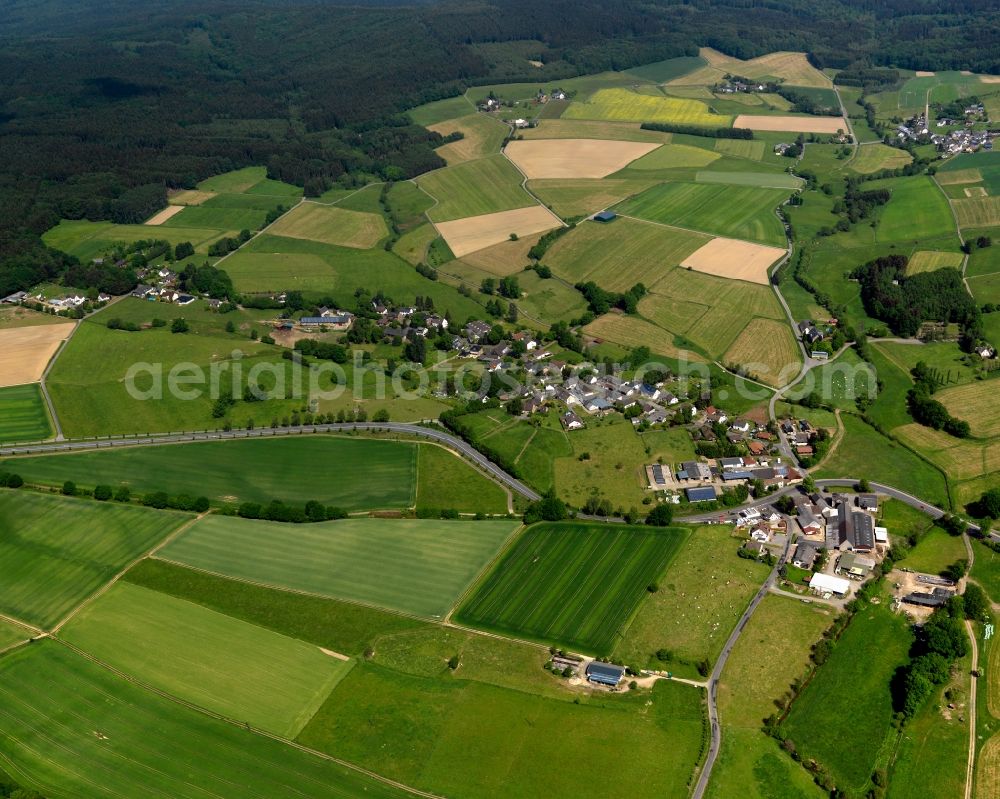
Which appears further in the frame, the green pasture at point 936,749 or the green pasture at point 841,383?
the green pasture at point 841,383

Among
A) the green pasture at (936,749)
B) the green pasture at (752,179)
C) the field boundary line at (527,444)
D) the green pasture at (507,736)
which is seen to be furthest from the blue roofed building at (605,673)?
the green pasture at (752,179)

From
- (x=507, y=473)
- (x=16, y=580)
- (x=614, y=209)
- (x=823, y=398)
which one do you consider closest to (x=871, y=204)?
(x=614, y=209)

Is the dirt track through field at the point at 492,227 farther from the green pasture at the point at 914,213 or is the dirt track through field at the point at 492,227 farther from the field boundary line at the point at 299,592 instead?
the field boundary line at the point at 299,592

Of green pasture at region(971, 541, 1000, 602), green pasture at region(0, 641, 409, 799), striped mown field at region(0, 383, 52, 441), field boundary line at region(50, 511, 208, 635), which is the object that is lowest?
green pasture at region(971, 541, 1000, 602)

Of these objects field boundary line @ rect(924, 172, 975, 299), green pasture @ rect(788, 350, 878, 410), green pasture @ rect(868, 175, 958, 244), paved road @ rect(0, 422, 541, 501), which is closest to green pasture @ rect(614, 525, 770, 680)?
paved road @ rect(0, 422, 541, 501)

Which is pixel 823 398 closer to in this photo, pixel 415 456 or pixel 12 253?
pixel 415 456

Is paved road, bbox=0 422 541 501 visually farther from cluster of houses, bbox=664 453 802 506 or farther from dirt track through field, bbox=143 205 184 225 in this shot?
dirt track through field, bbox=143 205 184 225

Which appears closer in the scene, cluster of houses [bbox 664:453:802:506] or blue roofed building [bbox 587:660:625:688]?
blue roofed building [bbox 587:660:625:688]
